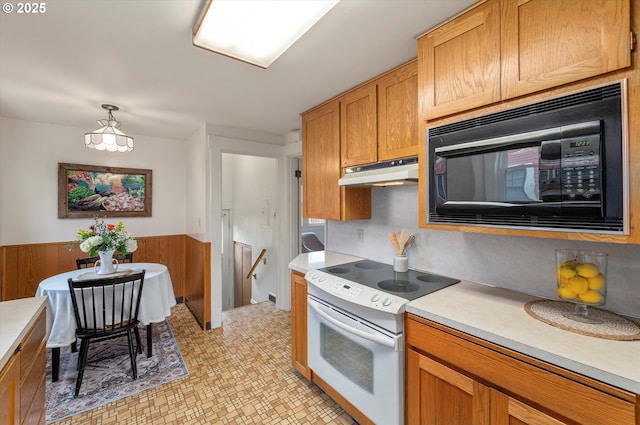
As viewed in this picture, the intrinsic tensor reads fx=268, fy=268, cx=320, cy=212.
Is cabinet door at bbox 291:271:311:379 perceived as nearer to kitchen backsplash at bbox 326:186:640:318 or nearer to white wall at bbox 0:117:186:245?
kitchen backsplash at bbox 326:186:640:318

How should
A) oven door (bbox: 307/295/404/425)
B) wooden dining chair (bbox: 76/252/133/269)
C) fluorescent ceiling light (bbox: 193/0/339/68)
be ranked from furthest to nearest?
wooden dining chair (bbox: 76/252/133/269) → oven door (bbox: 307/295/404/425) → fluorescent ceiling light (bbox: 193/0/339/68)

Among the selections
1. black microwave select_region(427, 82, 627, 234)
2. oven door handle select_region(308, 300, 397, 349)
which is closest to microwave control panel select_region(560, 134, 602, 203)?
black microwave select_region(427, 82, 627, 234)

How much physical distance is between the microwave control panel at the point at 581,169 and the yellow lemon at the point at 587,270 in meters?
0.31

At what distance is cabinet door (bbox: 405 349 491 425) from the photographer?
109 centimetres

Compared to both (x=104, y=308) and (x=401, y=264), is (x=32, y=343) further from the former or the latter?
(x=401, y=264)

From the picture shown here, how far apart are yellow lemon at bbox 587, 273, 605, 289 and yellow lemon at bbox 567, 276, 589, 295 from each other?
0.01m

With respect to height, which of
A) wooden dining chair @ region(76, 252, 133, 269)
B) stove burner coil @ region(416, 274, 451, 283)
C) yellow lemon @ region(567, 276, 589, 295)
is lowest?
wooden dining chair @ region(76, 252, 133, 269)

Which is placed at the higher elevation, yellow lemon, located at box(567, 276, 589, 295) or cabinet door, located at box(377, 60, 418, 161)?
cabinet door, located at box(377, 60, 418, 161)

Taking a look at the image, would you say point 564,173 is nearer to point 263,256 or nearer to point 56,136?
point 263,256

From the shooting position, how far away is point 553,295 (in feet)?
4.49

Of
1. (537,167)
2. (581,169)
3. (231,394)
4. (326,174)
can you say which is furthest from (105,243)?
(581,169)

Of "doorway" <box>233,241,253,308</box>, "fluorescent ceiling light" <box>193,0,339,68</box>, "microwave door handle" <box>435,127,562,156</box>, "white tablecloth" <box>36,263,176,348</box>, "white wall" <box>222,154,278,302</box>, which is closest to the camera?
"microwave door handle" <box>435,127,562,156</box>

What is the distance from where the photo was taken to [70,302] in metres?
2.04

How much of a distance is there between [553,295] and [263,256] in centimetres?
337
